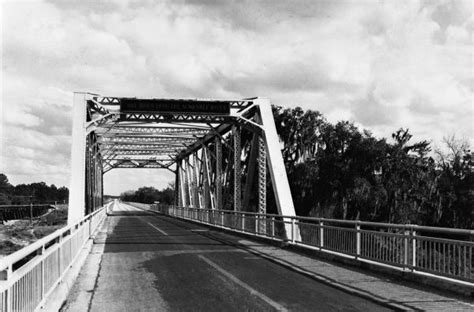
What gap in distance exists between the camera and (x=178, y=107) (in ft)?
79.0

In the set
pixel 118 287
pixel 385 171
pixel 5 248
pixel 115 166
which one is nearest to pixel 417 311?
pixel 118 287

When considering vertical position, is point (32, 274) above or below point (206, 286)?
above

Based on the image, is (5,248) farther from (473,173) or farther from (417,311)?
(473,173)

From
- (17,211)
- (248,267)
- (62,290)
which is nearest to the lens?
(62,290)

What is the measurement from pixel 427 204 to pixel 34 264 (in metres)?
38.5

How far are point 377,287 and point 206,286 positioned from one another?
10.1ft

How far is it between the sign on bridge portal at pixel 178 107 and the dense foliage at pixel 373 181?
17641mm

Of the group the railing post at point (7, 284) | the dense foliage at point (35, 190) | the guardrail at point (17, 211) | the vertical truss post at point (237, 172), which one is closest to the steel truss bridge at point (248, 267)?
the railing post at point (7, 284)

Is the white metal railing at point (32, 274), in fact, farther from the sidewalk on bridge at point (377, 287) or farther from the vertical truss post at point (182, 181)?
the vertical truss post at point (182, 181)

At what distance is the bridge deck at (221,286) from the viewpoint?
7.62m

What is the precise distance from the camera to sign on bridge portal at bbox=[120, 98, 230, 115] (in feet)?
77.8

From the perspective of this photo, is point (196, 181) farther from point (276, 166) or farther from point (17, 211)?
point (17, 211)

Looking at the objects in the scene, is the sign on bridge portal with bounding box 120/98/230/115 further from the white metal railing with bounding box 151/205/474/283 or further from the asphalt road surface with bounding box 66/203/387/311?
the asphalt road surface with bounding box 66/203/387/311

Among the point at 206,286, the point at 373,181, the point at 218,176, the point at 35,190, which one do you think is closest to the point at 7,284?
the point at 206,286
